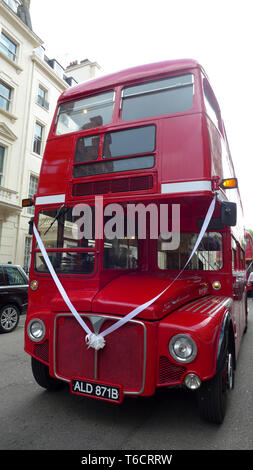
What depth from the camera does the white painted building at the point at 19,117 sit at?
15172 millimetres

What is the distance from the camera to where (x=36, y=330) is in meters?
3.43

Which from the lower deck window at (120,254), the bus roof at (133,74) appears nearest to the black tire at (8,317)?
the lower deck window at (120,254)

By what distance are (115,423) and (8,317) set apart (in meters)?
5.28

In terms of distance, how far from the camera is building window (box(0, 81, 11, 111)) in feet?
50.8

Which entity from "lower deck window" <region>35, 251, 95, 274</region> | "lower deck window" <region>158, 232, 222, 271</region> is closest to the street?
"lower deck window" <region>35, 251, 95, 274</region>

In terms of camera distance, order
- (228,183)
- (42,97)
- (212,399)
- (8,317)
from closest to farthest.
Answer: (212,399)
(228,183)
(8,317)
(42,97)

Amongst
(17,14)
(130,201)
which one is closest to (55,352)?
(130,201)

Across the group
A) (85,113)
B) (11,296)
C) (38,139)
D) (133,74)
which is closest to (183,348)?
(85,113)

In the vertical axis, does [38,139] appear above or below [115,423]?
above

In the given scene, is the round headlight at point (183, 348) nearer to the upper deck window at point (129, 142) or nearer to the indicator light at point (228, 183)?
the indicator light at point (228, 183)

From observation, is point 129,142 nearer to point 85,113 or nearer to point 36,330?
point 85,113

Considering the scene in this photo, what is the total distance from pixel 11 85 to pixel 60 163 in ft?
48.1
